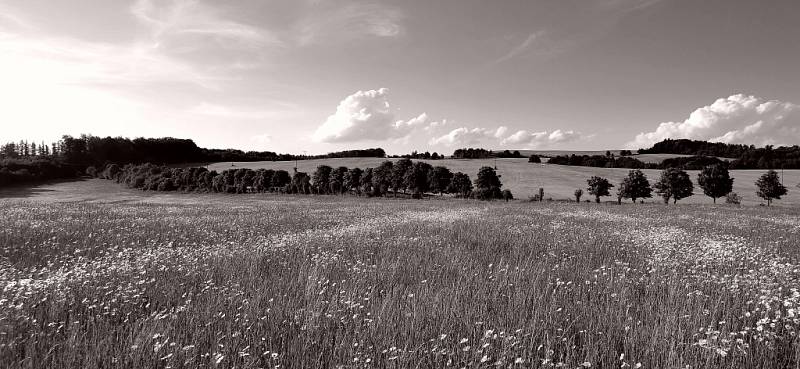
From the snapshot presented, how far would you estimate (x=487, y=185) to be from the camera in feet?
228

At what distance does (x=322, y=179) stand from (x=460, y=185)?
28997 millimetres

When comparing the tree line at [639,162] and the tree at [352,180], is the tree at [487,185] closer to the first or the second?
the tree at [352,180]

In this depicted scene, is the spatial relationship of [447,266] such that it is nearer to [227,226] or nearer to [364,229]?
[364,229]

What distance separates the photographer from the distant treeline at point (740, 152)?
9794 centimetres

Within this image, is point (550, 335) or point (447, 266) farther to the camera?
point (447, 266)

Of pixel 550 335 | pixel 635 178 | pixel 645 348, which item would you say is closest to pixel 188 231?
pixel 550 335

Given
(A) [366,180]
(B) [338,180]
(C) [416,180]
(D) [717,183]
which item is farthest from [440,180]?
(D) [717,183]

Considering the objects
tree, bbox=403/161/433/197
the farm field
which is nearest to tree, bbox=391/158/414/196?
tree, bbox=403/161/433/197

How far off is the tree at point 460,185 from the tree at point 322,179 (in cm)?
2558

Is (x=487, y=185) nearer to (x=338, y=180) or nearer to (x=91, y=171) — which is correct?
(x=338, y=180)

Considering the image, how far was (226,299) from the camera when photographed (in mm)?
5148

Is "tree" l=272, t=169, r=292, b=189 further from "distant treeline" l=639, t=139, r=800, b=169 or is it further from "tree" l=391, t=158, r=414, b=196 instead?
"distant treeline" l=639, t=139, r=800, b=169

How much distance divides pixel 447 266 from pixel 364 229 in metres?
6.87

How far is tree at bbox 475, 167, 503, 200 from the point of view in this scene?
67188mm
